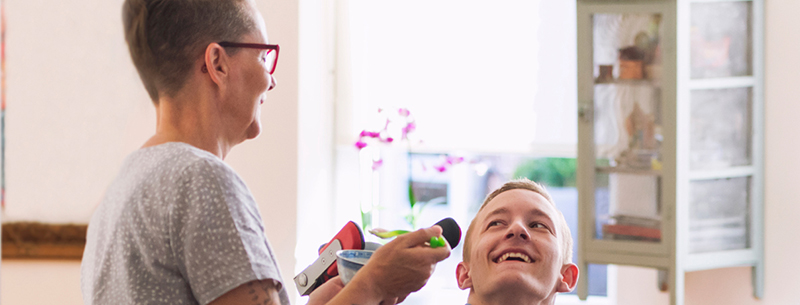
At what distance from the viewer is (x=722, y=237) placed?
250cm

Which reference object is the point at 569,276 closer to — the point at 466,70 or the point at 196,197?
the point at 196,197

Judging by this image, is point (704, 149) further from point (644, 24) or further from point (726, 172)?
point (644, 24)

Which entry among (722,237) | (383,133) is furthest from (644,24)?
(383,133)

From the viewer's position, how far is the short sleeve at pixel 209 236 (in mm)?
849

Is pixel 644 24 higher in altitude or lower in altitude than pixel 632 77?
higher

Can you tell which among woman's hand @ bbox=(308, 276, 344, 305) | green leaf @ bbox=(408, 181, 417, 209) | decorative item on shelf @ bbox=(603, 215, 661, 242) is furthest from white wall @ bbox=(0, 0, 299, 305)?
woman's hand @ bbox=(308, 276, 344, 305)

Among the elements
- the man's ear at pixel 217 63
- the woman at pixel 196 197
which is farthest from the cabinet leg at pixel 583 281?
the man's ear at pixel 217 63

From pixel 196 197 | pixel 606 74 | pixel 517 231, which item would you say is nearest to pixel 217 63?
pixel 196 197

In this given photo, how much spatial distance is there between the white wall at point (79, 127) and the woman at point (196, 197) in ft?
5.66

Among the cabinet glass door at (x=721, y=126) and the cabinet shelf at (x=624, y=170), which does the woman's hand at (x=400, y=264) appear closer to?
the cabinet shelf at (x=624, y=170)

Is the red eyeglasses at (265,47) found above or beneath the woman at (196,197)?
above

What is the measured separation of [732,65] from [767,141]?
328 millimetres

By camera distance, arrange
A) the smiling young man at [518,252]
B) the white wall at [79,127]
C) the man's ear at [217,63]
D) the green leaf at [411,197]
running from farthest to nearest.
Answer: the green leaf at [411,197] → the white wall at [79,127] → the smiling young man at [518,252] → the man's ear at [217,63]

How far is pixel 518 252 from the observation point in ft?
5.28
